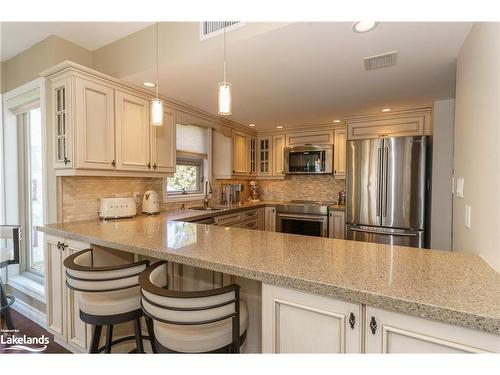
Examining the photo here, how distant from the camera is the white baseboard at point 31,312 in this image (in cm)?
237

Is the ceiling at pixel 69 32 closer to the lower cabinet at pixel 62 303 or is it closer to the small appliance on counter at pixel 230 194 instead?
the lower cabinet at pixel 62 303

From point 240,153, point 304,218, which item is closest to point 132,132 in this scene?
point 240,153

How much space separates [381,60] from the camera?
1898 mm

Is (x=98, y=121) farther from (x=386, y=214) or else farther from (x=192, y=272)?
(x=386, y=214)

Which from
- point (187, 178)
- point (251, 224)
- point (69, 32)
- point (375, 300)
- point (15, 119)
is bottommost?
point (251, 224)

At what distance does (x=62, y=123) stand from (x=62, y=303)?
1.41 metres

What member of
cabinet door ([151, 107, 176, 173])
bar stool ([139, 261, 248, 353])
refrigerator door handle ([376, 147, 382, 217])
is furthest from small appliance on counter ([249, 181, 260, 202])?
bar stool ([139, 261, 248, 353])

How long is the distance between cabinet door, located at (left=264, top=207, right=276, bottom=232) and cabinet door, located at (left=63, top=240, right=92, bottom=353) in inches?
111

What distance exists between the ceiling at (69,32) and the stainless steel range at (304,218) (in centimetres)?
291

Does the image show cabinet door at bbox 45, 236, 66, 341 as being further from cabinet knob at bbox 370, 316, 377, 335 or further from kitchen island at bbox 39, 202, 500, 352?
cabinet knob at bbox 370, 316, 377, 335

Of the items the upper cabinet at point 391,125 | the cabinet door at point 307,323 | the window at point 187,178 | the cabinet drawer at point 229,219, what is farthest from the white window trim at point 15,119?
the upper cabinet at point 391,125

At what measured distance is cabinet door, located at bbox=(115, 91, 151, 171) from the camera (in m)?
2.39

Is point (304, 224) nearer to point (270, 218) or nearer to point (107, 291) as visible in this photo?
point (270, 218)
